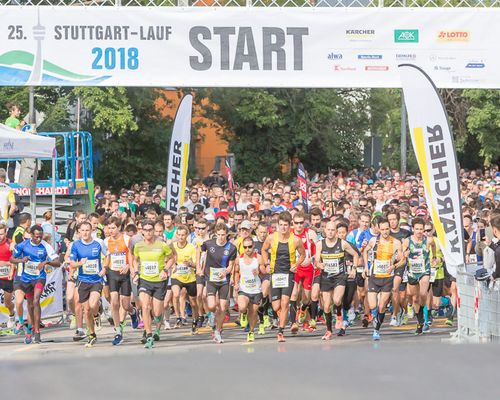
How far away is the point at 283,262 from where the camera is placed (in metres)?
13.8

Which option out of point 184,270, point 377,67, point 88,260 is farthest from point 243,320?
point 377,67

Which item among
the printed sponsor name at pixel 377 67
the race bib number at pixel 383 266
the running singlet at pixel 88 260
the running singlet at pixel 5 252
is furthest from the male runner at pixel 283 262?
the running singlet at pixel 5 252

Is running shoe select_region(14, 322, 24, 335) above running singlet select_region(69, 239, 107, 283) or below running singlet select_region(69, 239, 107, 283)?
below

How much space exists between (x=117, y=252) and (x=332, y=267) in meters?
2.84

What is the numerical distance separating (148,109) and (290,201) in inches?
665

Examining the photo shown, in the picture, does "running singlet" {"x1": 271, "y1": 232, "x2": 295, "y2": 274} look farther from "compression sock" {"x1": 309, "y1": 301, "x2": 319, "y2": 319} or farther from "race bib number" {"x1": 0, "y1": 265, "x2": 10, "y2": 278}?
"race bib number" {"x1": 0, "y1": 265, "x2": 10, "y2": 278}

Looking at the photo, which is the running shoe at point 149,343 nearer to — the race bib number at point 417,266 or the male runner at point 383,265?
the male runner at point 383,265

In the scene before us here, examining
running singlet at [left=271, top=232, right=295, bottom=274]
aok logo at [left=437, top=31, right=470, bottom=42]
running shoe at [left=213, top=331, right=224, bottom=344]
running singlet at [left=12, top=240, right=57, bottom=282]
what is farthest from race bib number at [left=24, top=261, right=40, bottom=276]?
aok logo at [left=437, top=31, right=470, bottom=42]

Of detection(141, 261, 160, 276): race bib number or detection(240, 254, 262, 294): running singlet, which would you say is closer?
detection(141, 261, 160, 276): race bib number

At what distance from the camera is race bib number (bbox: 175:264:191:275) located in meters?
14.4

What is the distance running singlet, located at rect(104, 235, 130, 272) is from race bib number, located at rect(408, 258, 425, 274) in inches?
155

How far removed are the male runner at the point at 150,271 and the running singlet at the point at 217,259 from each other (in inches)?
24.3

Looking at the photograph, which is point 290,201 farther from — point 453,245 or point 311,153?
point 311,153

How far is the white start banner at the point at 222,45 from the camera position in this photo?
14992mm
